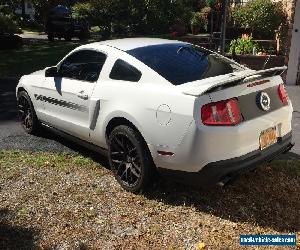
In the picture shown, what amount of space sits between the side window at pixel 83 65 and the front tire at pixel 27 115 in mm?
1092

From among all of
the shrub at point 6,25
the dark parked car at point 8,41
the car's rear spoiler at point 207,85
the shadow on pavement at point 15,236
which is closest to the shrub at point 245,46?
the car's rear spoiler at point 207,85

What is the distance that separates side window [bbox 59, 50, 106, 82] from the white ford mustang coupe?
0.6 inches

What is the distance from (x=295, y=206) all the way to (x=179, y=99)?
5.82 ft

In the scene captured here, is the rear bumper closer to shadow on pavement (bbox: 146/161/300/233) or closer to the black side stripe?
shadow on pavement (bbox: 146/161/300/233)

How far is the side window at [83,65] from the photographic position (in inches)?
202

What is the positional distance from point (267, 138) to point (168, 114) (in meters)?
1.10

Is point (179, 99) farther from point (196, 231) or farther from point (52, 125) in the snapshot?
point (52, 125)

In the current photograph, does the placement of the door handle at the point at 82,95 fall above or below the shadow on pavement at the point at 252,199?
above

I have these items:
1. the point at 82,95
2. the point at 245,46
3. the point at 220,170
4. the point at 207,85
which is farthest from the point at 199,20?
the point at 220,170

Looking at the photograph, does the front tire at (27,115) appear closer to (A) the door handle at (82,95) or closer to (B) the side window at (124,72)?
(A) the door handle at (82,95)

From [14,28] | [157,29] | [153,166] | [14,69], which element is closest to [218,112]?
[153,166]

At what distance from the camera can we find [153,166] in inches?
174

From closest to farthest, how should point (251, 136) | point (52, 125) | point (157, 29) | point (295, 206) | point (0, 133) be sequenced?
point (251, 136) → point (295, 206) → point (52, 125) → point (0, 133) → point (157, 29)

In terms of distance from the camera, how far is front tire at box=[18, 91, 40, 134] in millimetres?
6468
